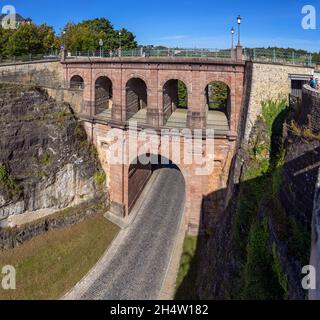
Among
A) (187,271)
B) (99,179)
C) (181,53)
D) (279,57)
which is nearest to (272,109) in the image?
(279,57)

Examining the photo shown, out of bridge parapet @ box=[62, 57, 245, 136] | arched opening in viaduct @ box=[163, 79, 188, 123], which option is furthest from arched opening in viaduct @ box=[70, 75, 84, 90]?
arched opening in viaduct @ box=[163, 79, 188, 123]

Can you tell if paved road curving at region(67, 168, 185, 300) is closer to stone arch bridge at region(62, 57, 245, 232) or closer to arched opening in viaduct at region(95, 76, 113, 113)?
stone arch bridge at region(62, 57, 245, 232)

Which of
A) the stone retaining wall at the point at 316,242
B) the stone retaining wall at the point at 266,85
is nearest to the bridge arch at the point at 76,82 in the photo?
the stone retaining wall at the point at 266,85

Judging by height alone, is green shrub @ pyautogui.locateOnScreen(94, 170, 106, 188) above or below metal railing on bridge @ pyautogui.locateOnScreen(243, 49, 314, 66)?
below

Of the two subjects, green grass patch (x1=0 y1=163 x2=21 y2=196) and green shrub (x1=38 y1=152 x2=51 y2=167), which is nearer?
green grass patch (x1=0 y1=163 x2=21 y2=196)

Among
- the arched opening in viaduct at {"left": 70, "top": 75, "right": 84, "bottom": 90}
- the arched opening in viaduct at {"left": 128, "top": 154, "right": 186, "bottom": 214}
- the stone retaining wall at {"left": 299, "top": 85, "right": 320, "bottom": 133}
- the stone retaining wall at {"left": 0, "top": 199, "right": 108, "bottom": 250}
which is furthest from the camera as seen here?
the arched opening in viaduct at {"left": 70, "top": 75, "right": 84, "bottom": 90}

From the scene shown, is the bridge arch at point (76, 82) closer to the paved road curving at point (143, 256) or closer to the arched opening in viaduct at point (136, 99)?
the arched opening in viaduct at point (136, 99)
